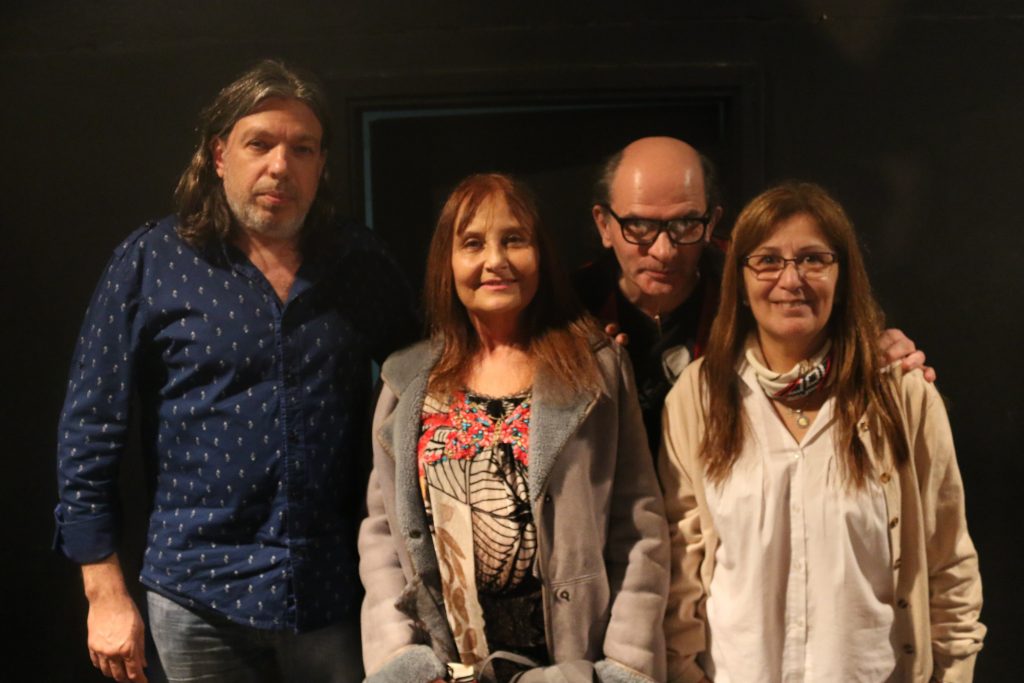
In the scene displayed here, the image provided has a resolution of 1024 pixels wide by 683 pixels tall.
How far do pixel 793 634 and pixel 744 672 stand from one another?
5.2 inches

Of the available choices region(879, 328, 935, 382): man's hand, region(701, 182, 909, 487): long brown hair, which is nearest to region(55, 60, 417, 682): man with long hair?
region(701, 182, 909, 487): long brown hair

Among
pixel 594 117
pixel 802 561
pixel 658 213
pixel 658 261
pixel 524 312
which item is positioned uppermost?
pixel 594 117

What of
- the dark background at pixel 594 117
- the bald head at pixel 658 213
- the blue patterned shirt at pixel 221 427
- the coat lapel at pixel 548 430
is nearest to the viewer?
the coat lapel at pixel 548 430

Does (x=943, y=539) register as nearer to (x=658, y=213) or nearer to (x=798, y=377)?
(x=798, y=377)

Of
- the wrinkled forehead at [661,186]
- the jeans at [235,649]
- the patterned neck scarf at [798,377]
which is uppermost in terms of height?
the wrinkled forehead at [661,186]

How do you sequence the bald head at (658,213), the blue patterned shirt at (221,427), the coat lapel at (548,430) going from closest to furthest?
1. the coat lapel at (548,430)
2. the blue patterned shirt at (221,427)
3. the bald head at (658,213)

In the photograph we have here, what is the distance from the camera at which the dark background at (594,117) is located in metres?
2.48

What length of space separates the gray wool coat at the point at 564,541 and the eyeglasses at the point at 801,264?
358 mm

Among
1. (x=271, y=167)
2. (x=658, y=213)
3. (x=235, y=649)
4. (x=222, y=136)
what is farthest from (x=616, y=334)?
(x=235, y=649)

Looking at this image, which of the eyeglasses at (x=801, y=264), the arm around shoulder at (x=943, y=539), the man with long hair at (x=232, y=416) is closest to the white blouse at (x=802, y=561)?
the arm around shoulder at (x=943, y=539)

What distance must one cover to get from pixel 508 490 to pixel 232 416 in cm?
65

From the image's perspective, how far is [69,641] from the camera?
2.70 metres

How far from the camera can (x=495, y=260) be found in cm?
196

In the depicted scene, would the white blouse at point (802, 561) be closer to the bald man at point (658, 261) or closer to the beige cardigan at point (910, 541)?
the beige cardigan at point (910, 541)
